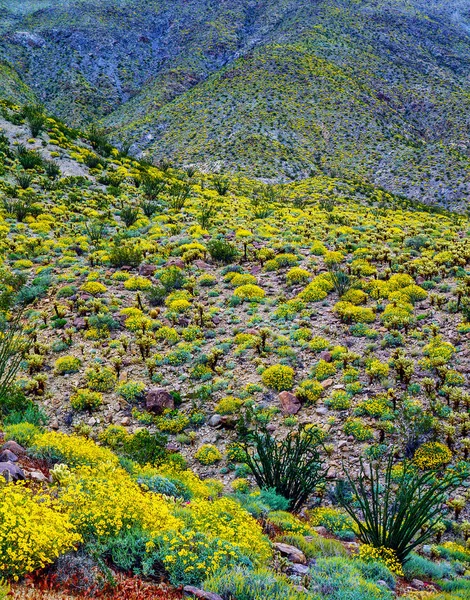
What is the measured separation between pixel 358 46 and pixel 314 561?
74.8 metres

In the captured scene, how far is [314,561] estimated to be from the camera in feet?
19.5

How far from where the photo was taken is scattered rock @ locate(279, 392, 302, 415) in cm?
1002

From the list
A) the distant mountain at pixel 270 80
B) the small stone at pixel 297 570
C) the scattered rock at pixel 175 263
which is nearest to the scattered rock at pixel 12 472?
the small stone at pixel 297 570

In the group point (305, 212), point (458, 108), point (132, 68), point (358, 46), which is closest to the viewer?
point (305, 212)

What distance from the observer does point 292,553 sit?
5.84 m

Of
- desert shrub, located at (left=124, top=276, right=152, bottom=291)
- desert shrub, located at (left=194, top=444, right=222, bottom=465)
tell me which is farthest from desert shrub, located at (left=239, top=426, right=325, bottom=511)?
desert shrub, located at (left=124, top=276, right=152, bottom=291)

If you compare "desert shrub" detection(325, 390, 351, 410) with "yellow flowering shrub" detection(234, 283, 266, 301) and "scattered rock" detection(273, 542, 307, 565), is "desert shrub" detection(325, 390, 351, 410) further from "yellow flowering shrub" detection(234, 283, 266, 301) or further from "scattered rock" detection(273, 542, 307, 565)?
"yellow flowering shrub" detection(234, 283, 266, 301)

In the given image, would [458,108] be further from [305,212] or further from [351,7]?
[305,212]

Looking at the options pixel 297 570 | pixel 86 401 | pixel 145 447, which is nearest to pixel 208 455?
pixel 145 447

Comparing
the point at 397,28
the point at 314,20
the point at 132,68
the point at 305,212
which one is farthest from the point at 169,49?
the point at 305,212

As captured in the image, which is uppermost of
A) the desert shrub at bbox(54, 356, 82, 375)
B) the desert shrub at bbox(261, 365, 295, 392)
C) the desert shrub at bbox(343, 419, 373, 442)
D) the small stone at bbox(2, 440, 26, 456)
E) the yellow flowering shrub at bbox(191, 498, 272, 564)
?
the yellow flowering shrub at bbox(191, 498, 272, 564)

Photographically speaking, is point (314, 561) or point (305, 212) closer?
point (314, 561)

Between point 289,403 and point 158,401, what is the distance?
2868 millimetres

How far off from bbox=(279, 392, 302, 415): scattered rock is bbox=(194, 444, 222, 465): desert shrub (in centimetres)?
179
